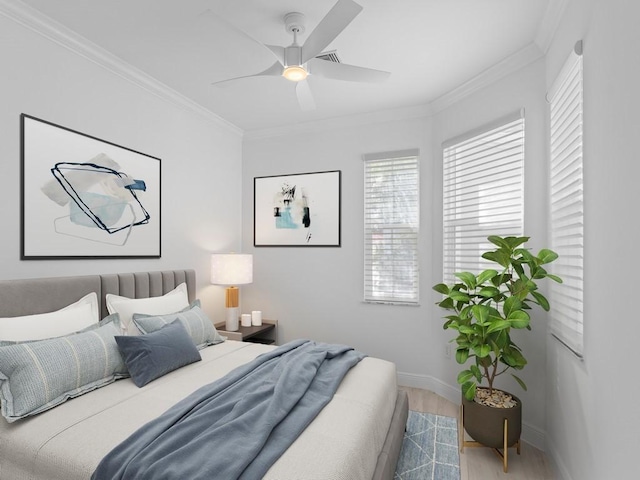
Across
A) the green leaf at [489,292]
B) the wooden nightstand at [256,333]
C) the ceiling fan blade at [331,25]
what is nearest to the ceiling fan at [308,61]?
the ceiling fan blade at [331,25]

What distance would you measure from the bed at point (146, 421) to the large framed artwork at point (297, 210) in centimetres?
170

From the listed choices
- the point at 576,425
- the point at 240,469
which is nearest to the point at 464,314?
the point at 576,425

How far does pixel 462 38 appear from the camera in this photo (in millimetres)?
2443

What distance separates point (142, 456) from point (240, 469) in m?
0.39

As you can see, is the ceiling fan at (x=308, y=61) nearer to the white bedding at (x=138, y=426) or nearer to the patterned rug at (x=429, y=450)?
the white bedding at (x=138, y=426)

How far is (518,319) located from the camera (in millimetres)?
2090

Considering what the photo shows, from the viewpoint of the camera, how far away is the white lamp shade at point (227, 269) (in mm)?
3619

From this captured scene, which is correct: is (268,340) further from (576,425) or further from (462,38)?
(462,38)

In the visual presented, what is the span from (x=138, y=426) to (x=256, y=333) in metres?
2.19

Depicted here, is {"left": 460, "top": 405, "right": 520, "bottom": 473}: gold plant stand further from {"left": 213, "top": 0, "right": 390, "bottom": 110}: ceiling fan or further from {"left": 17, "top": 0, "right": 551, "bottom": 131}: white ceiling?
{"left": 17, "top": 0, "right": 551, "bottom": 131}: white ceiling

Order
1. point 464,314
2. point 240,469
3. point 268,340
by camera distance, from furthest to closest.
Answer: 1. point 268,340
2. point 464,314
3. point 240,469

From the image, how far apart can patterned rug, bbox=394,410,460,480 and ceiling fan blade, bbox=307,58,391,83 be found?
243 centimetres

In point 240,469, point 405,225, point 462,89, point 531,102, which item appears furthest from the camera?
point 405,225

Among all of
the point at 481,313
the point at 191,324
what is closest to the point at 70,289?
the point at 191,324
